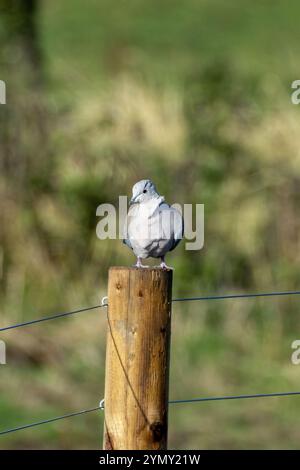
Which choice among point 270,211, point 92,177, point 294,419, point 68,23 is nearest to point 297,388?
point 294,419

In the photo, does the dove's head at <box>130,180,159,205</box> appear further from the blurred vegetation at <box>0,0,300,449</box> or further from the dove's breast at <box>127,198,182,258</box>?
the blurred vegetation at <box>0,0,300,449</box>

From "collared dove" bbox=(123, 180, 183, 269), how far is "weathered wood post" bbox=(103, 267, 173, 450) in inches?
10.0

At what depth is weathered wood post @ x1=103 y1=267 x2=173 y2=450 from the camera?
14.5 feet

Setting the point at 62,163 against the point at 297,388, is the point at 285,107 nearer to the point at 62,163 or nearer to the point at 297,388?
the point at 62,163

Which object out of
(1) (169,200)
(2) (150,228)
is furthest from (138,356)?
(1) (169,200)

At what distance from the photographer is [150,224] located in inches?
186

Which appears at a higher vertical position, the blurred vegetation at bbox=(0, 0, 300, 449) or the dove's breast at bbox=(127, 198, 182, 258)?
the blurred vegetation at bbox=(0, 0, 300, 449)

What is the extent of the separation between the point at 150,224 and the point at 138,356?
0.60 m

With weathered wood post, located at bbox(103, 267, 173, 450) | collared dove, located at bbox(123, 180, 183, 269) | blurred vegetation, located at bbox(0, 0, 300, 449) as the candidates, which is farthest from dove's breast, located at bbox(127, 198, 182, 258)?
blurred vegetation, located at bbox(0, 0, 300, 449)

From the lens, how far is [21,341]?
10469mm

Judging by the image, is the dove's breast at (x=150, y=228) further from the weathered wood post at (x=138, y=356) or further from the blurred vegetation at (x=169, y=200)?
the blurred vegetation at (x=169, y=200)
